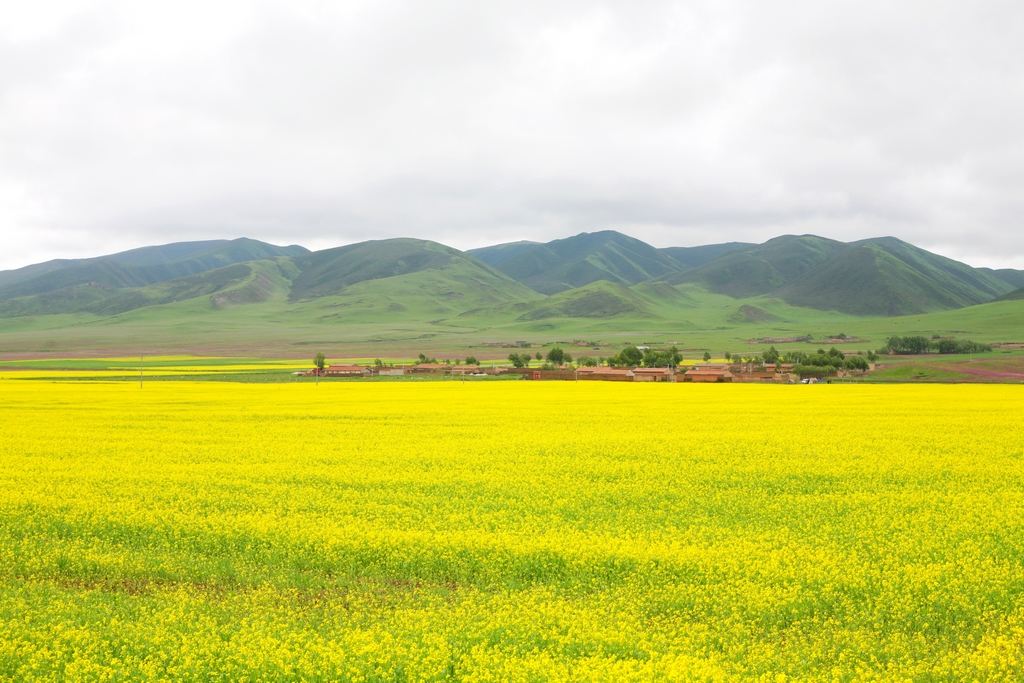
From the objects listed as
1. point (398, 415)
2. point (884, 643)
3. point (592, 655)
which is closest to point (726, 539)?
point (884, 643)

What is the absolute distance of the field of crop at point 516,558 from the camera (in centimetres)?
1079

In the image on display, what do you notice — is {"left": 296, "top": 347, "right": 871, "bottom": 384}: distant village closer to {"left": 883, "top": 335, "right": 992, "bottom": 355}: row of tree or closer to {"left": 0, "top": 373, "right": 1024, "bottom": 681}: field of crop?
{"left": 883, "top": 335, "right": 992, "bottom": 355}: row of tree

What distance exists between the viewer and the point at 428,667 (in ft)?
33.8

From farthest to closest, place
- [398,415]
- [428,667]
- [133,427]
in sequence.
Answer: [398,415], [133,427], [428,667]

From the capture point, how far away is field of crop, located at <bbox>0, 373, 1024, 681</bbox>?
35.4 feet

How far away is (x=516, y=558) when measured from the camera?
14727 millimetres

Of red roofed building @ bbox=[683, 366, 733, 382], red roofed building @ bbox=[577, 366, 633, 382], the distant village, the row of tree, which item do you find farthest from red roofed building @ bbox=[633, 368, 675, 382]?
the row of tree

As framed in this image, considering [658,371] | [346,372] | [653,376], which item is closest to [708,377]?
[653,376]

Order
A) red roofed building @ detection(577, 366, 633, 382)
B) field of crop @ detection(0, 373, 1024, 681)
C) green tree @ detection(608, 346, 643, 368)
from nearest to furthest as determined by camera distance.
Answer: field of crop @ detection(0, 373, 1024, 681) < red roofed building @ detection(577, 366, 633, 382) < green tree @ detection(608, 346, 643, 368)

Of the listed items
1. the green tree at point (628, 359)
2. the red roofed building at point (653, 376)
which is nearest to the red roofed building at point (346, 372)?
the red roofed building at point (653, 376)

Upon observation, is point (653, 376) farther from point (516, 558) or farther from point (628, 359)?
point (516, 558)

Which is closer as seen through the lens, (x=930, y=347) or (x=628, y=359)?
(x=628, y=359)

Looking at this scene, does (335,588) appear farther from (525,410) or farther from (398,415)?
(525,410)

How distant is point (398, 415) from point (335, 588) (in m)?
26.9
